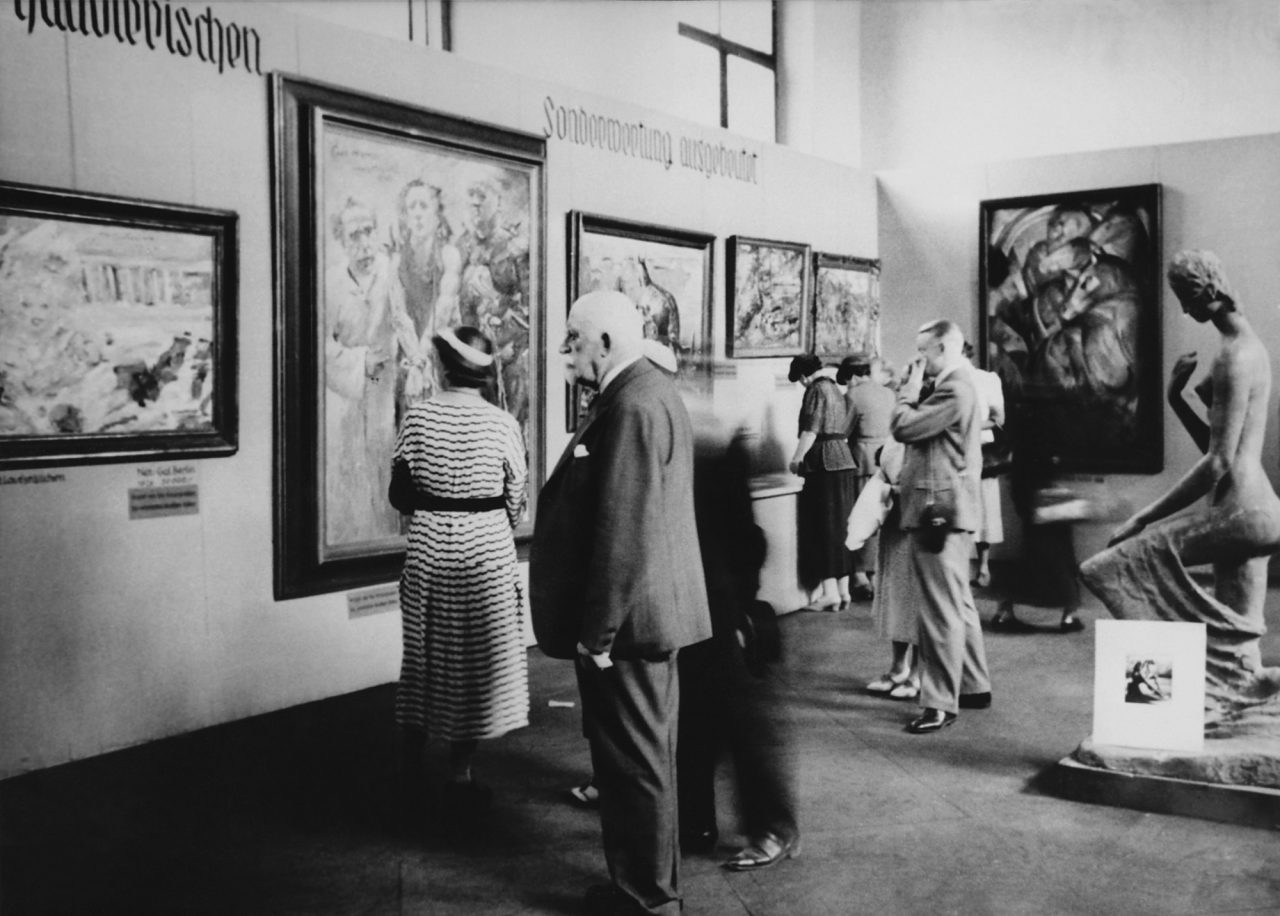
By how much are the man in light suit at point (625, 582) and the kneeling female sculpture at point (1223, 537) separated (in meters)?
2.42

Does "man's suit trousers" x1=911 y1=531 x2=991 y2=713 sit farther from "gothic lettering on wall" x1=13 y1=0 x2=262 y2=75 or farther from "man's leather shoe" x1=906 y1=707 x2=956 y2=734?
"gothic lettering on wall" x1=13 y1=0 x2=262 y2=75

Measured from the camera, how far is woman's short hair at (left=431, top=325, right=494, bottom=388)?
4352mm

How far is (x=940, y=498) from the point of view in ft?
18.0

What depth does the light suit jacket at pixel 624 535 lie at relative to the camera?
3287 mm

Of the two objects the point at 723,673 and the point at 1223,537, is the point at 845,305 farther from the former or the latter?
the point at 723,673

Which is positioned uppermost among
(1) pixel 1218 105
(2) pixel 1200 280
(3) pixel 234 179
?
(1) pixel 1218 105

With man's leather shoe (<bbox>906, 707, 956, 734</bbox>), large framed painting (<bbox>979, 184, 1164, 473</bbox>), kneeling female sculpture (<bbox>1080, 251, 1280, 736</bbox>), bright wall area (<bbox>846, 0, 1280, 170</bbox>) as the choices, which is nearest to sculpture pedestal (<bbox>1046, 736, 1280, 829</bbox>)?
kneeling female sculpture (<bbox>1080, 251, 1280, 736</bbox>)

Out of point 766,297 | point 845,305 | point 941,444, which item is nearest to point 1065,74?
point 845,305

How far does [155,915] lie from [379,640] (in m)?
2.76

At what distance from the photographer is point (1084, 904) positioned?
362 cm

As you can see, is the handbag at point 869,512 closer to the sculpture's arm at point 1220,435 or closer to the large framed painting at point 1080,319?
the sculpture's arm at point 1220,435

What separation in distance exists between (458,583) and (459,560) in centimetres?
9

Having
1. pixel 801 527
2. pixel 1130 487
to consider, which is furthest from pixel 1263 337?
pixel 801 527

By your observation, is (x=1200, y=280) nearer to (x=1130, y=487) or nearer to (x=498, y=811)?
(x=498, y=811)
